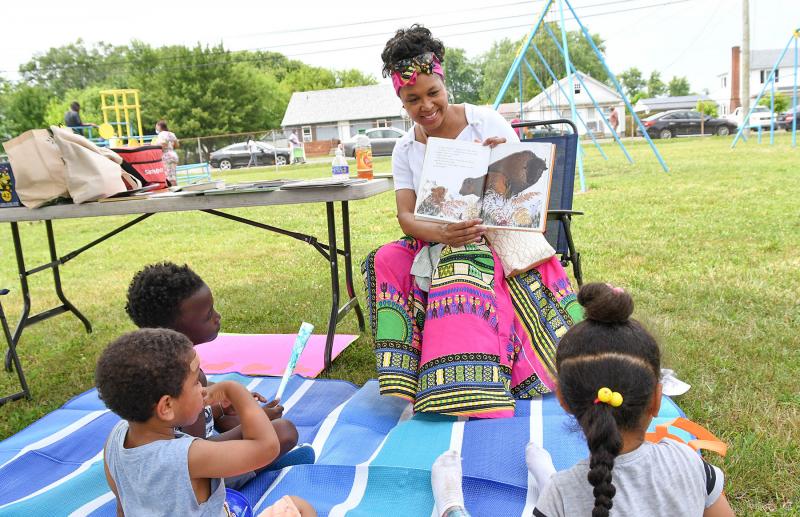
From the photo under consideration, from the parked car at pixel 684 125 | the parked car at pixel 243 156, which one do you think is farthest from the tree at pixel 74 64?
the parked car at pixel 684 125

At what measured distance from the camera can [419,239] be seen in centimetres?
287

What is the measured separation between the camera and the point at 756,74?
60.4 metres

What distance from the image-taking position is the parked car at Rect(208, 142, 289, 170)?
25.6 meters

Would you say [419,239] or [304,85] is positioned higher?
[304,85]

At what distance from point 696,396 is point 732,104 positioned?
1777 inches

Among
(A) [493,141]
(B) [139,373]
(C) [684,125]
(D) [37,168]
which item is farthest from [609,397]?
(C) [684,125]

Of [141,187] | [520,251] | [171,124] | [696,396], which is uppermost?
[171,124]

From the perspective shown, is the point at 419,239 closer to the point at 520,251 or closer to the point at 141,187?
the point at 520,251

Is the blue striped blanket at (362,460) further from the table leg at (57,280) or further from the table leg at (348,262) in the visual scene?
the table leg at (57,280)

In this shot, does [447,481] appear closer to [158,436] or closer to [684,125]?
[158,436]

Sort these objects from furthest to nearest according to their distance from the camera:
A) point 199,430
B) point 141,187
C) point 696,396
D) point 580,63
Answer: point 580,63, point 141,187, point 696,396, point 199,430

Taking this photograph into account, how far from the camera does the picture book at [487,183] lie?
266cm

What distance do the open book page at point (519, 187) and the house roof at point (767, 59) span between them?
221 ft

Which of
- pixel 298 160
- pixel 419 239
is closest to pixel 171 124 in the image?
pixel 298 160
